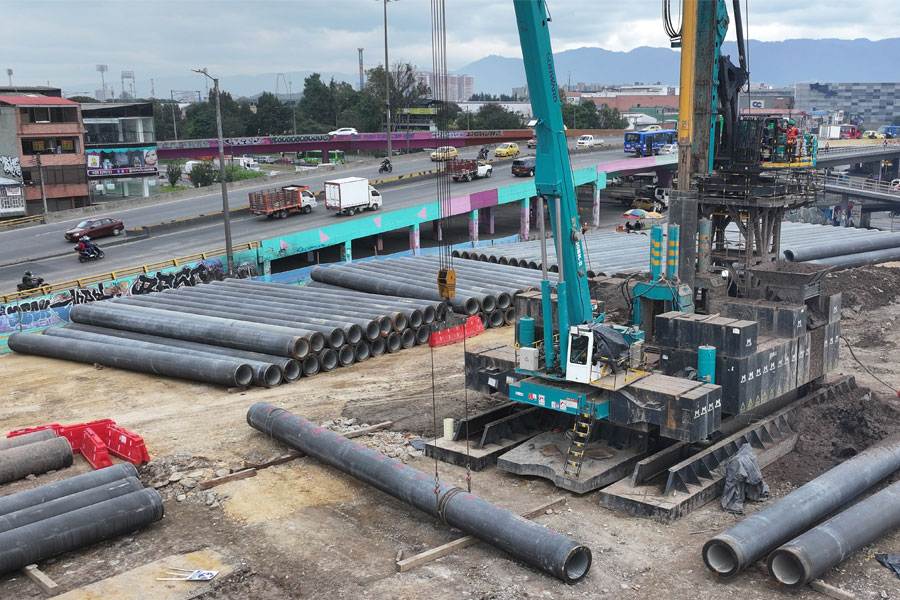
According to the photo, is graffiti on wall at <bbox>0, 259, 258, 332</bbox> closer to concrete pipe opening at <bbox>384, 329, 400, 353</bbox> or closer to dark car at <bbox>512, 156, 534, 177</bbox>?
concrete pipe opening at <bbox>384, 329, 400, 353</bbox>

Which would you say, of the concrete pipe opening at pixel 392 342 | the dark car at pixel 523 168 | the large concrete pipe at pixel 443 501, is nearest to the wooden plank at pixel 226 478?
the large concrete pipe at pixel 443 501

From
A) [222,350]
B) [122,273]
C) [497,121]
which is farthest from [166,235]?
[497,121]

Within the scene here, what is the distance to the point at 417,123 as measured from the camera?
135125mm

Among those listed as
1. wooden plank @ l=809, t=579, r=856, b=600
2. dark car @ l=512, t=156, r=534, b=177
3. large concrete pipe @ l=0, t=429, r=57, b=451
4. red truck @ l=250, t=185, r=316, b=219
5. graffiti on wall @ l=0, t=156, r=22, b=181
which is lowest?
wooden plank @ l=809, t=579, r=856, b=600

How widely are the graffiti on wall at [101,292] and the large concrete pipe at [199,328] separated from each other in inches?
88.7

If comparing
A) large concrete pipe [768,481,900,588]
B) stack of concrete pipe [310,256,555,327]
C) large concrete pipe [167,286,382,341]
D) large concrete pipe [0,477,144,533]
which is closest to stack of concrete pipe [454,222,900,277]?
stack of concrete pipe [310,256,555,327]

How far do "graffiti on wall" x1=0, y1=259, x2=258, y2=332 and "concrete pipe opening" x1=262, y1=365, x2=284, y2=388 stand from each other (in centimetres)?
1349

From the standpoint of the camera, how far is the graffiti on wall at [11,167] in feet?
205

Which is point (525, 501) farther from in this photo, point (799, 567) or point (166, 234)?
point (166, 234)

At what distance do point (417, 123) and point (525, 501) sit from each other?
4786 inches

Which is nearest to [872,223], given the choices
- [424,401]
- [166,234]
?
[166,234]

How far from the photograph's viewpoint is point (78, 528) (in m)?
16.1

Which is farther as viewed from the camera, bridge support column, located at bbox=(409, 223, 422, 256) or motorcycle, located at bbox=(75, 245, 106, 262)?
bridge support column, located at bbox=(409, 223, 422, 256)

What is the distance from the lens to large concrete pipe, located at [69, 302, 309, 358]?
2816 cm
